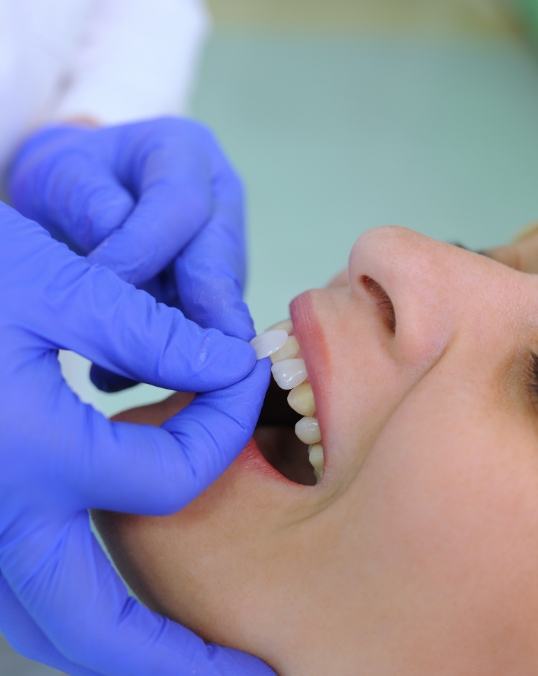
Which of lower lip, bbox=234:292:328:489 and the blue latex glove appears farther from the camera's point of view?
the blue latex glove

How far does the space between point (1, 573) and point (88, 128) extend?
0.91 m

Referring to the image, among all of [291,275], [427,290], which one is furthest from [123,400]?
[427,290]

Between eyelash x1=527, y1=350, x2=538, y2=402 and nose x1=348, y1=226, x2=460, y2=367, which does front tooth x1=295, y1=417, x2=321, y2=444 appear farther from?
eyelash x1=527, y1=350, x2=538, y2=402

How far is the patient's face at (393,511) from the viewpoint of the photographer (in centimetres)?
75

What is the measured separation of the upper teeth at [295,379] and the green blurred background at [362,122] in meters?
0.66

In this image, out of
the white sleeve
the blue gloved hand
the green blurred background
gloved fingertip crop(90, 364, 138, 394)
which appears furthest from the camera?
the green blurred background

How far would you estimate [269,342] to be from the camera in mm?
952

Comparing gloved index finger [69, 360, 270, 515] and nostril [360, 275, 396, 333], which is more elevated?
nostril [360, 275, 396, 333]

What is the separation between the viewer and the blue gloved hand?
75 centimetres

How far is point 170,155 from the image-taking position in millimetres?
1247

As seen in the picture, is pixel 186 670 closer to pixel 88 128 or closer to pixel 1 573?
pixel 1 573

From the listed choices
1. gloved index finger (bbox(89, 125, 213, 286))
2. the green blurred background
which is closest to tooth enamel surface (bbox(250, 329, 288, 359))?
gloved index finger (bbox(89, 125, 213, 286))

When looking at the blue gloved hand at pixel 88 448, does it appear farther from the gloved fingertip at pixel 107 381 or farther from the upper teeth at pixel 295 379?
the gloved fingertip at pixel 107 381

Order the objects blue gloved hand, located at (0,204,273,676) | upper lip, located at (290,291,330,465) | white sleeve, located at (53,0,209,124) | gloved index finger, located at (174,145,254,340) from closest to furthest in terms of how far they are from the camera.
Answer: blue gloved hand, located at (0,204,273,676) < upper lip, located at (290,291,330,465) < gloved index finger, located at (174,145,254,340) < white sleeve, located at (53,0,209,124)
